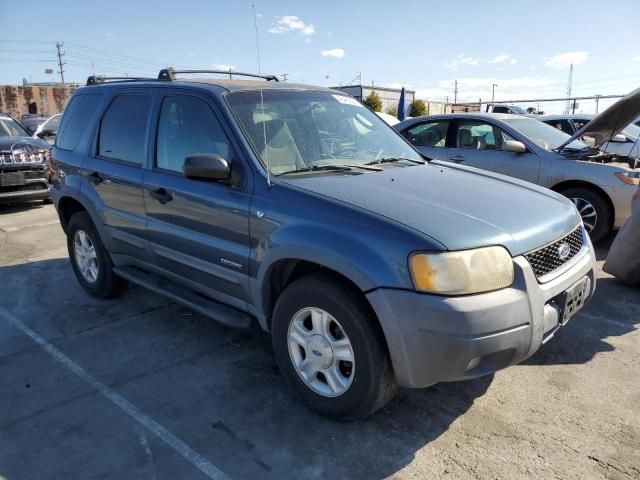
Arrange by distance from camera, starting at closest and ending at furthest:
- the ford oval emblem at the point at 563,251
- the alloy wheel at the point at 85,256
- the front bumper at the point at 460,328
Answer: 1. the front bumper at the point at 460,328
2. the ford oval emblem at the point at 563,251
3. the alloy wheel at the point at 85,256

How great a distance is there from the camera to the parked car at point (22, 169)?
8.68 m

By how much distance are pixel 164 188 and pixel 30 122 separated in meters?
19.9

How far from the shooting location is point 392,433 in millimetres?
2760

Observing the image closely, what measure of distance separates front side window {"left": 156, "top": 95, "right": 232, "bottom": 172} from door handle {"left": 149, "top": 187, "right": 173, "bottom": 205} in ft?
0.57

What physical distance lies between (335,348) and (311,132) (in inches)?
61.0

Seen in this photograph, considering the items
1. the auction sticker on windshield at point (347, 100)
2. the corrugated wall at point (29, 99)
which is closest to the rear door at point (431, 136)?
the auction sticker on windshield at point (347, 100)

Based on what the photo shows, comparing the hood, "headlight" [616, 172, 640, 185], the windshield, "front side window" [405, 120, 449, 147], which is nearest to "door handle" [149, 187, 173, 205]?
the hood

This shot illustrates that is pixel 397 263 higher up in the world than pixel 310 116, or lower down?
lower down

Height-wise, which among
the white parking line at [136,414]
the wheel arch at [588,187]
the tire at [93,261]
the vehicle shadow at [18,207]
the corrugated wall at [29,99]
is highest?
the corrugated wall at [29,99]

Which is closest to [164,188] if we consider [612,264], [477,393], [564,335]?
[477,393]

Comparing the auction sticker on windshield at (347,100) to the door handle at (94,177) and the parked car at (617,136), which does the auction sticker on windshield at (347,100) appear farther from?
the parked car at (617,136)

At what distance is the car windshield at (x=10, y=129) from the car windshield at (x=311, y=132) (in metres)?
8.14

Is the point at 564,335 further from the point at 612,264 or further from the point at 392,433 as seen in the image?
the point at 392,433

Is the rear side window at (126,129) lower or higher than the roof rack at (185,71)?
lower
